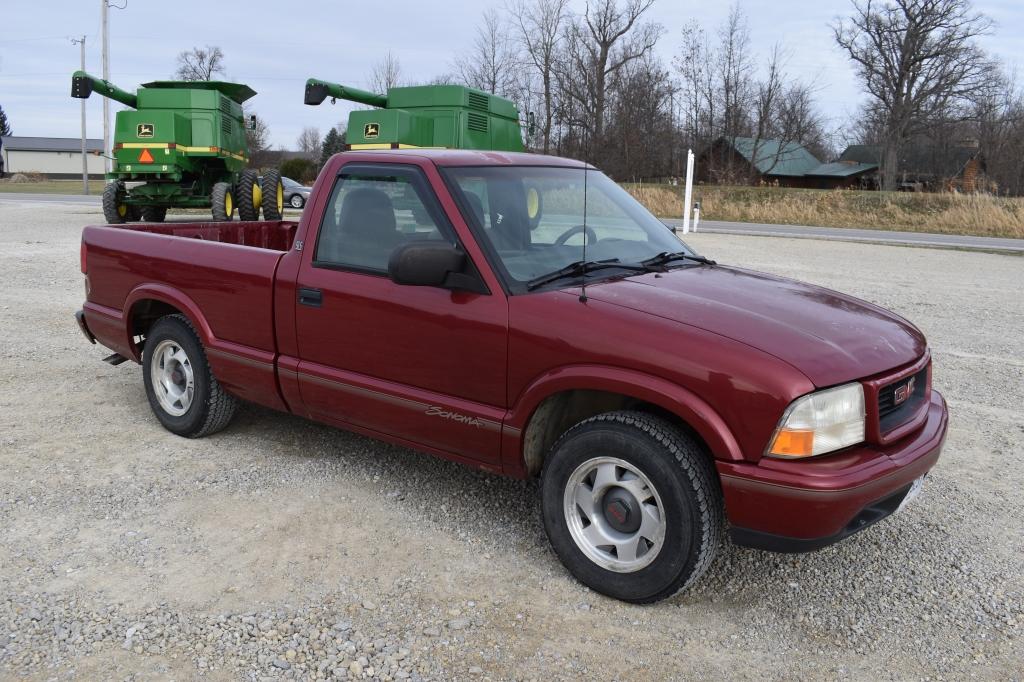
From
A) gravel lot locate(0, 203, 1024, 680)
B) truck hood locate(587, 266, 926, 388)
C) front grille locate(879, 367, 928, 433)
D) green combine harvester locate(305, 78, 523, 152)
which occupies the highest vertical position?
green combine harvester locate(305, 78, 523, 152)

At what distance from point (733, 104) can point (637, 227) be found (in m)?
46.3

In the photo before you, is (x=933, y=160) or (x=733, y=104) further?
(x=933, y=160)

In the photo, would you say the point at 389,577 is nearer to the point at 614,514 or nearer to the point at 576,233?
the point at 614,514

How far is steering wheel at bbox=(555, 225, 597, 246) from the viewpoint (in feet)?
13.3

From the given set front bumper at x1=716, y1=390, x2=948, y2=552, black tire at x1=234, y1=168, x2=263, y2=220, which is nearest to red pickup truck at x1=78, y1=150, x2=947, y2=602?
front bumper at x1=716, y1=390, x2=948, y2=552

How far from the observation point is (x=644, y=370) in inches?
126

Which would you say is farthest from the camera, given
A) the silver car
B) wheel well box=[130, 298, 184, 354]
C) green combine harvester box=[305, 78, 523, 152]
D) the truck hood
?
the silver car

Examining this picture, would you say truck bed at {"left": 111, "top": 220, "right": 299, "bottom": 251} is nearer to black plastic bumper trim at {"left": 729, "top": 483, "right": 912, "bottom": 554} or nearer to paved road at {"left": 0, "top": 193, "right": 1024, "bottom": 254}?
black plastic bumper trim at {"left": 729, "top": 483, "right": 912, "bottom": 554}

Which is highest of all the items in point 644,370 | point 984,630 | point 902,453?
point 644,370

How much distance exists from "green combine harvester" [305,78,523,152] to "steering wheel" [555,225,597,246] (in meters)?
14.5

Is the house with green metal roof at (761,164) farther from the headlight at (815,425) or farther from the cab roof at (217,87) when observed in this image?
the headlight at (815,425)

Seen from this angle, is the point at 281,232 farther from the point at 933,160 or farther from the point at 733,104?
the point at 933,160

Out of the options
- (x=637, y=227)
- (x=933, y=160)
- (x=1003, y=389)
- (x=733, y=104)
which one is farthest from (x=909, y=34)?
(x=637, y=227)

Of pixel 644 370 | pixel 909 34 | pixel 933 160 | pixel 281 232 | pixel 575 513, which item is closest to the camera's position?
pixel 644 370
